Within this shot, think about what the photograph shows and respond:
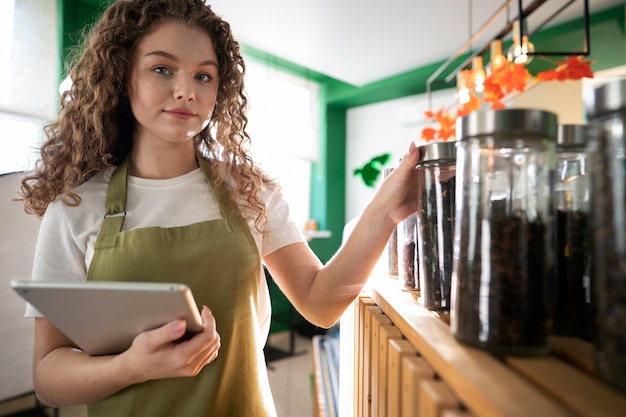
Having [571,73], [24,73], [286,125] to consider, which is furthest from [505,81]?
[286,125]

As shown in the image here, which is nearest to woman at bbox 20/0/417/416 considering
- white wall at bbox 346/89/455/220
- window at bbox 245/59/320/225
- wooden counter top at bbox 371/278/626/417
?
wooden counter top at bbox 371/278/626/417

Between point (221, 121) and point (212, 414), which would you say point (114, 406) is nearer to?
point (212, 414)

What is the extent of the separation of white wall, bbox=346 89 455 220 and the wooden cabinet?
174 inches

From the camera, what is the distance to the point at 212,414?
3.23ft

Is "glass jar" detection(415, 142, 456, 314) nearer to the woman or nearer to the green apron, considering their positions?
the woman

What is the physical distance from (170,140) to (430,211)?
0.66 m

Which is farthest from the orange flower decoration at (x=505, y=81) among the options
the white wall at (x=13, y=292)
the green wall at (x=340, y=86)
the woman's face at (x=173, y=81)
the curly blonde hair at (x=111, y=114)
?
the green wall at (x=340, y=86)

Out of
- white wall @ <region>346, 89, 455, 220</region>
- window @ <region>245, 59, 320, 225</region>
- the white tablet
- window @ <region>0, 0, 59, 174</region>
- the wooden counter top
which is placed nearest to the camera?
the wooden counter top

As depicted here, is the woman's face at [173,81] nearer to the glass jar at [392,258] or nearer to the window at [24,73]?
the glass jar at [392,258]

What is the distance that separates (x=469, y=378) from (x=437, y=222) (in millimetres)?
333

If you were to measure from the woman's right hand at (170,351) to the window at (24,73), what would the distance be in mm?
2544

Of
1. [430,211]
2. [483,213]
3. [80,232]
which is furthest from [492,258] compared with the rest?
[80,232]

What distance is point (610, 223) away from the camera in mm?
388

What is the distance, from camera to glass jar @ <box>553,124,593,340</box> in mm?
525
